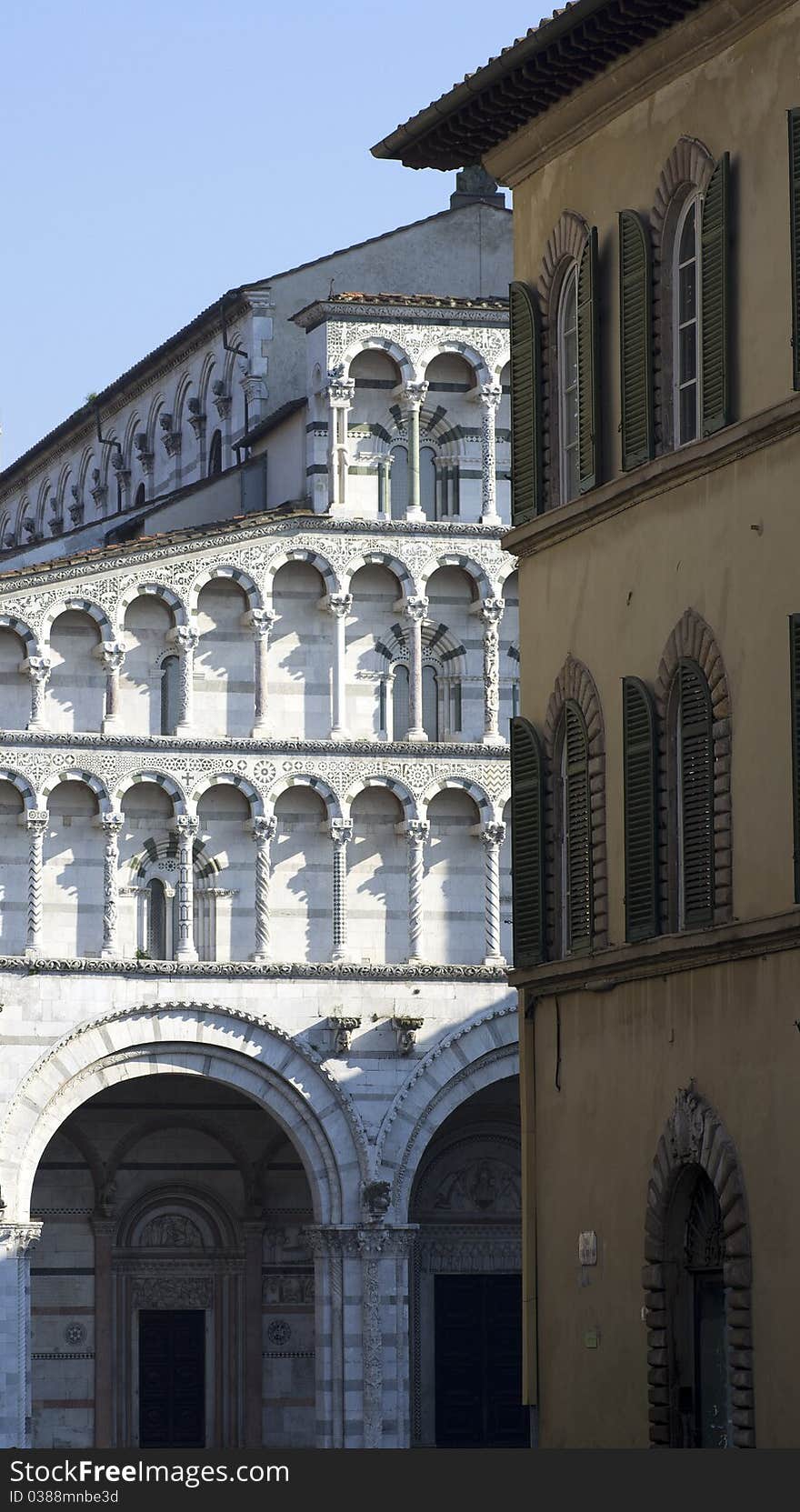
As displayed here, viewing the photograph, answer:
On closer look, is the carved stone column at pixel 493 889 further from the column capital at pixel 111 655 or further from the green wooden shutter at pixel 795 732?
the green wooden shutter at pixel 795 732

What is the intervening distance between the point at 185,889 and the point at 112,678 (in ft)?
8.62

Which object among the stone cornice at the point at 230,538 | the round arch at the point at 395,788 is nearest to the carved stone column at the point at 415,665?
the round arch at the point at 395,788

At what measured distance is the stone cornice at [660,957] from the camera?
67.2 feet

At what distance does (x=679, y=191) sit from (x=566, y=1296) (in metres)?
7.62

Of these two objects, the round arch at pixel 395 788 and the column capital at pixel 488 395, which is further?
the column capital at pixel 488 395

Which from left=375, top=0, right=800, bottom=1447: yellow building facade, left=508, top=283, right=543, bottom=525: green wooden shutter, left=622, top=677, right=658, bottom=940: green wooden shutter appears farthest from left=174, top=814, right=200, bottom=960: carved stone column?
left=622, top=677, right=658, bottom=940: green wooden shutter

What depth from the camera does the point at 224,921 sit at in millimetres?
39656

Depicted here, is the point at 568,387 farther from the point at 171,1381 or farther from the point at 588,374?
the point at 171,1381

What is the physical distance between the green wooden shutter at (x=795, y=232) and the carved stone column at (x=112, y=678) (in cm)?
1979

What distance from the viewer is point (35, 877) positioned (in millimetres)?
38969

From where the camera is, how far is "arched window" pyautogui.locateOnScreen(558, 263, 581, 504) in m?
24.3

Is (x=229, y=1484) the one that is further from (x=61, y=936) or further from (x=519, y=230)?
(x=61, y=936)

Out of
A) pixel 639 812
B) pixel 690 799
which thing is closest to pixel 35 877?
pixel 639 812

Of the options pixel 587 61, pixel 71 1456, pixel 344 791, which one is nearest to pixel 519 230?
pixel 587 61
